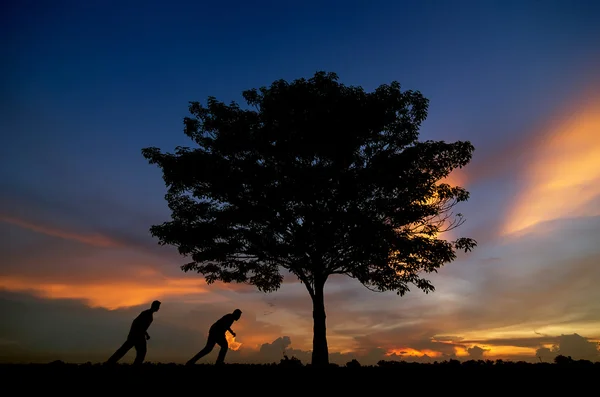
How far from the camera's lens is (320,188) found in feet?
63.9

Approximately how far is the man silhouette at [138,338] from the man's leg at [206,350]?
1692mm

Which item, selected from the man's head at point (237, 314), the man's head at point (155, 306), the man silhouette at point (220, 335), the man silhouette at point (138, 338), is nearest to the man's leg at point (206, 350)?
the man silhouette at point (220, 335)

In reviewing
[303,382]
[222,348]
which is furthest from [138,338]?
[303,382]

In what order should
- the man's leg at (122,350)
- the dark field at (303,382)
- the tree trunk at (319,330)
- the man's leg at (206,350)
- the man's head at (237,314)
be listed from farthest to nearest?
the tree trunk at (319,330), the man's head at (237,314), the man's leg at (206,350), the man's leg at (122,350), the dark field at (303,382)

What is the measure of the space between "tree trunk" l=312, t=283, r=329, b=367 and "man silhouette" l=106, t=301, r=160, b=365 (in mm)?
9055

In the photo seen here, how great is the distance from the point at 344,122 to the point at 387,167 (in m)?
3.04

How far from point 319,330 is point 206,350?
25.0 feet

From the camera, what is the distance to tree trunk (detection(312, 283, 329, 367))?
19859 mm

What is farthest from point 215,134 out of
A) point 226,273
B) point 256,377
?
point 256,377

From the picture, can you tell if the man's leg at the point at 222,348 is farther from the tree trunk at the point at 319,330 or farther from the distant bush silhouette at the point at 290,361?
the tree trunk at the point at 319,330

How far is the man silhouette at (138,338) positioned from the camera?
13.1 metres

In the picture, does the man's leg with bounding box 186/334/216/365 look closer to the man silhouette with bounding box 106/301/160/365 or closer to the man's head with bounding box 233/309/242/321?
the man's head with bounding box 233/309/242/321

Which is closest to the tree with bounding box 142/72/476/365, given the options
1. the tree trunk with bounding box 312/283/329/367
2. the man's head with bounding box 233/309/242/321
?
the tree trunk with bounding box 312/283/329/367

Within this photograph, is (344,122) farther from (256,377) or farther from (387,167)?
(256,377)
